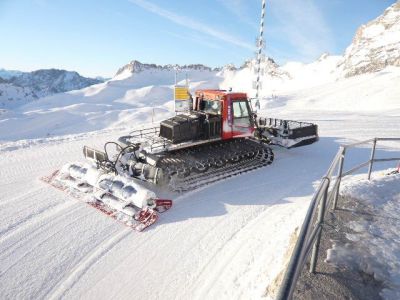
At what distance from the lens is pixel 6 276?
5.91 meters

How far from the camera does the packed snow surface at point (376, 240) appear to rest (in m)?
4.38

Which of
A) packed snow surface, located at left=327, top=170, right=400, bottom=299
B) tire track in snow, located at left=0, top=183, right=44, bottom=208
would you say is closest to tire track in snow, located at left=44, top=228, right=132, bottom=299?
tire track in snow, located at left=0, top=183, right=44, bottom=208

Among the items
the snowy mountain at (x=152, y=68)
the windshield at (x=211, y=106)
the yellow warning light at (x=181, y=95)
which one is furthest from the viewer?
the snowy mountain at (x=152, y=68)

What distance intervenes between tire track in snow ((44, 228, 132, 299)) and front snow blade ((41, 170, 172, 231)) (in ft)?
1.26

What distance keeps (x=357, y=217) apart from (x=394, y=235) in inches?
26.0

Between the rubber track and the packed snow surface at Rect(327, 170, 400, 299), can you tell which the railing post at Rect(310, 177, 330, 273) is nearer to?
A: the packed snow surface at Rect(327, 170, 400, 299)

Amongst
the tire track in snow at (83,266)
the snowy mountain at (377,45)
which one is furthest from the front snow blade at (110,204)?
the snowy mountain at (377,45)

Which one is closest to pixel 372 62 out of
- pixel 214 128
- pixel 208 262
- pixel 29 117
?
pixel 29 117

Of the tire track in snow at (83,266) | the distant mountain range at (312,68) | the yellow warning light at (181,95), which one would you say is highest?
the distant mountain range at (312,68)

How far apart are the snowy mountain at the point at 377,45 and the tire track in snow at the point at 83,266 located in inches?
2763

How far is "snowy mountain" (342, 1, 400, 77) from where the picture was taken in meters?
72.3

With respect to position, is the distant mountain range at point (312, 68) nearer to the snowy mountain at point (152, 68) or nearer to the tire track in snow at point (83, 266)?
the snowy mountain at point (152, 68)

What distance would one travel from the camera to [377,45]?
82.6m

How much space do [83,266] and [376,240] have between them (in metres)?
4.88
